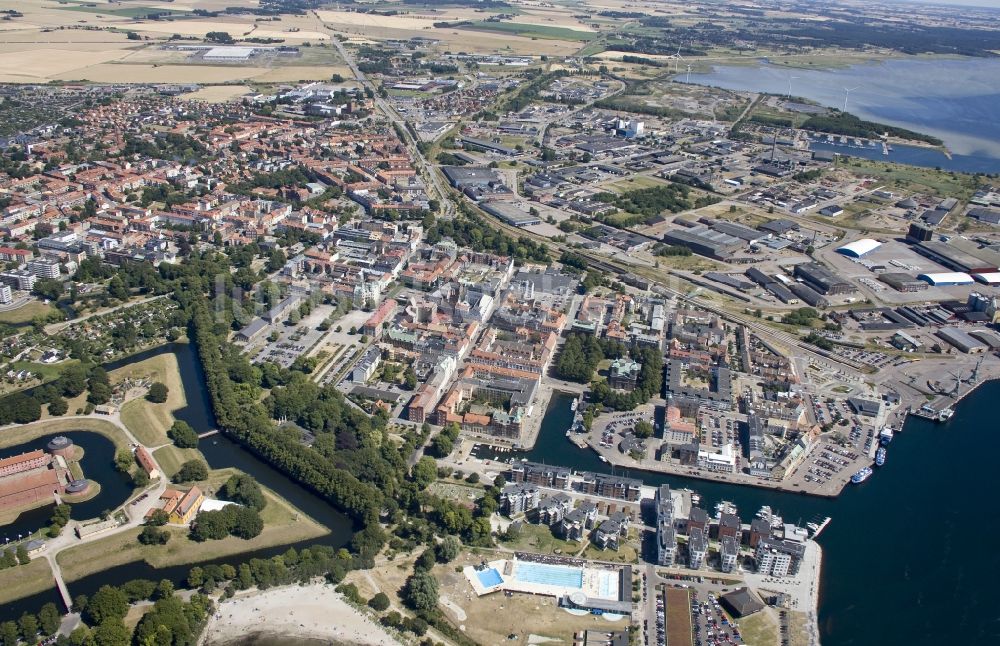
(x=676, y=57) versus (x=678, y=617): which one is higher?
(x=676, y=57)

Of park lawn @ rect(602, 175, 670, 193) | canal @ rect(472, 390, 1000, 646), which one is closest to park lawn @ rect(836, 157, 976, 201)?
park lawn @ rect(602, 175, 670, 193)

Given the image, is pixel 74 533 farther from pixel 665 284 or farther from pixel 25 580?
pixel 665 284

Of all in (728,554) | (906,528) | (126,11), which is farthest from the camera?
(126,11)

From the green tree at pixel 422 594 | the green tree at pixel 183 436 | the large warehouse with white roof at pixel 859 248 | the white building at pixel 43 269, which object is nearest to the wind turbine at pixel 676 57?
the large warehouse with white roof at pixel 859 248

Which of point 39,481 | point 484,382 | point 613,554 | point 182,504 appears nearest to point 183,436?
point 182,504

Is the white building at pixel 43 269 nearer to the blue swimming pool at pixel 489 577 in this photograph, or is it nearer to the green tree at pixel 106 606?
the green tree at pixel 106 606

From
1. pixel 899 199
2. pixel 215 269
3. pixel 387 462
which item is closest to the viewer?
pixel 387 462

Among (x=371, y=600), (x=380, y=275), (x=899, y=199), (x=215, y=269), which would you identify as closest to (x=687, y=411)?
(x=371, y=600)

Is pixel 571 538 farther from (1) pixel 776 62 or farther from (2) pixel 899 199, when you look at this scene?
(1) pixel 776 62
